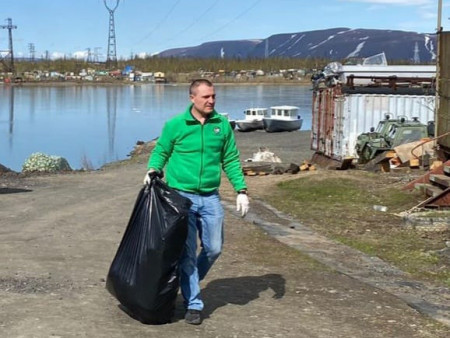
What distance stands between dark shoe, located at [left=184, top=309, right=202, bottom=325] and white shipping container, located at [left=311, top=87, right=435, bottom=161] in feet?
61.9

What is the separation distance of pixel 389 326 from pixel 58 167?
55.1ft

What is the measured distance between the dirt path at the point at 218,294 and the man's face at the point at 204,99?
156 cm

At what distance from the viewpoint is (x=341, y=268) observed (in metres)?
7.89

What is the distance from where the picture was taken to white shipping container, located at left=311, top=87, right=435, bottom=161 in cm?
2459

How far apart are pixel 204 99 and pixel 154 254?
1.16m

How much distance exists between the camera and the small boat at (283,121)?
54.3 m

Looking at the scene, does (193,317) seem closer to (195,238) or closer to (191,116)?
(195,238)

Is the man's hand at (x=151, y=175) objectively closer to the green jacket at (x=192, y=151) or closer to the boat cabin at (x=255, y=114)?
the green jacket at (x=192, y=151)

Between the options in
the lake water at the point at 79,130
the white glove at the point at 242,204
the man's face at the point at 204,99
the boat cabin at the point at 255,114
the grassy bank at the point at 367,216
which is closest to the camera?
the man's face at the point at 204,99

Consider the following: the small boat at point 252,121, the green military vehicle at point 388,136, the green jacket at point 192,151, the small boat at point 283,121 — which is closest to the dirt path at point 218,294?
the green jacket at point 192,151

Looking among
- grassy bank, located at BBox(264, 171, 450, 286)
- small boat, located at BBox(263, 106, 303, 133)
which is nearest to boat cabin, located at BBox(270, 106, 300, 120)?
small boat, located at BBox(263, 106, 303, 133)

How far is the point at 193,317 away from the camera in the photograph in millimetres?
5598

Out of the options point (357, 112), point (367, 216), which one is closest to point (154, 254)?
point (367, 216)

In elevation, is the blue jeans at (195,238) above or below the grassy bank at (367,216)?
above
